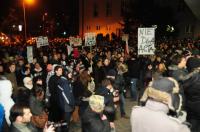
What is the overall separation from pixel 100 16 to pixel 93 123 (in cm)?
4569

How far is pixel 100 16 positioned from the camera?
51.1m

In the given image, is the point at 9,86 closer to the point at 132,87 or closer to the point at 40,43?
the point at 132,87

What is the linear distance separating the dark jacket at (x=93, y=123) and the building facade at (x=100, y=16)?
1663 inches

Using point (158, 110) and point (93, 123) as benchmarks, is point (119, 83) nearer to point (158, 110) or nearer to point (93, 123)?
point (93, 123)

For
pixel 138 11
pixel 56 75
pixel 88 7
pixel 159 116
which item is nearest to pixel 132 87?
pixel 56 75

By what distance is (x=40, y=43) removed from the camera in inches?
731

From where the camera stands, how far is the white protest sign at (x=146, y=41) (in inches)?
520

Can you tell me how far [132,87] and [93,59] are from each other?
3.27 m

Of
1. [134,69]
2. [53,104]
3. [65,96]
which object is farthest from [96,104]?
[134,69]

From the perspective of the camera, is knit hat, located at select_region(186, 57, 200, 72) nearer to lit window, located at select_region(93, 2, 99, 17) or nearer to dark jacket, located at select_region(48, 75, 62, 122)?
dark jacket, located at select_region(48, 75, 62, 122)

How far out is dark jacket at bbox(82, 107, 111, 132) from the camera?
597cm

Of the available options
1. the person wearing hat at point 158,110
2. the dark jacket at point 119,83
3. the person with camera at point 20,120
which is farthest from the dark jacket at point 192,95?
the dark jacket at point 119,83

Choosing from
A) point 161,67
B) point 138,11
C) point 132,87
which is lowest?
point 132,87

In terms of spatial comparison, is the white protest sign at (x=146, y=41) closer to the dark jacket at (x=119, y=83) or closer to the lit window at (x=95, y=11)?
the dark jacket at (x=119, y=83)
